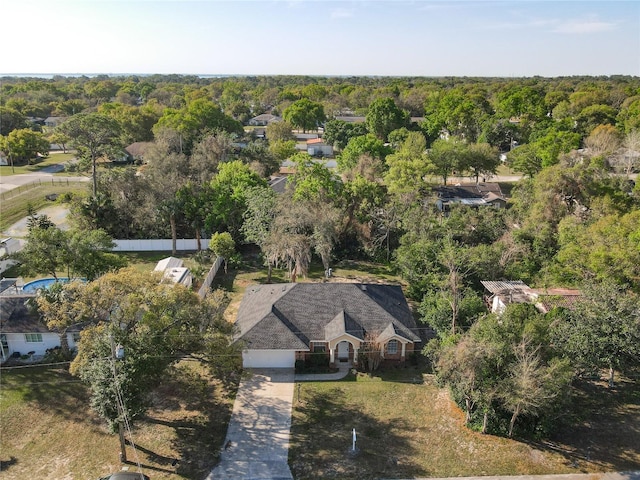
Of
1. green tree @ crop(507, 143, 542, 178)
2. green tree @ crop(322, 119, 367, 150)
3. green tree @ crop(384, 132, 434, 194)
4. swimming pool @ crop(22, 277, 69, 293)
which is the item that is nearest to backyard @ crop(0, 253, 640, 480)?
swimming pool @ crop(22, 277, 69, 293)

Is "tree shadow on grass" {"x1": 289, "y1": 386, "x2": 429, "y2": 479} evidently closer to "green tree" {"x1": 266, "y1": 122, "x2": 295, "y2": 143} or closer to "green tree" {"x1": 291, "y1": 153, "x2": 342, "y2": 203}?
"green tree" {"x1": 291, "y1": 153, "x2": 342, "y2": 203}

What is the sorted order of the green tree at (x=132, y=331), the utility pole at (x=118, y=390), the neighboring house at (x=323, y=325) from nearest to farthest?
the utility pole at (x=118, y=390)
the green tree at (x=132, y=331)
the neighboring house at (x=323, y=325)

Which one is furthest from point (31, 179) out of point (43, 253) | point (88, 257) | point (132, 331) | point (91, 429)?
point (91, 429)

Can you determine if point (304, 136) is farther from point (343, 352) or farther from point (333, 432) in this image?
point (333, 432)

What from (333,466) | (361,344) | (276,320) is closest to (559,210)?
(361,344)

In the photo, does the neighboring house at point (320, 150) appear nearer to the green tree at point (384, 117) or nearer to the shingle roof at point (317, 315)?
the green tree at point (384, 117)

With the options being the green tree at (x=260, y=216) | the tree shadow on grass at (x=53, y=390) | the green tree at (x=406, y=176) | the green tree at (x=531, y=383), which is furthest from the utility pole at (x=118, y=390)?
the green tree at (x=406, y=176)
